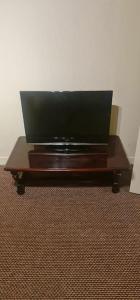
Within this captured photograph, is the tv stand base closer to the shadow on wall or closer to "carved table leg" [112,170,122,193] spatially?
"carved table leg" [112,170,122,193]

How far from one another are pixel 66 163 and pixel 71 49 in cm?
89

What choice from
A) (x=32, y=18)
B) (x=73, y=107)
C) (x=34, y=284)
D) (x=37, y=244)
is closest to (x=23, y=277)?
(x=34, y=284)

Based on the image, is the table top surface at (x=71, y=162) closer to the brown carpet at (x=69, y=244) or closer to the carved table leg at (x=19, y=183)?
the carved table leg at (x=19, y=183)

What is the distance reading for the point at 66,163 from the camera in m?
1.96

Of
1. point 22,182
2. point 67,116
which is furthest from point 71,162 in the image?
point 22,182

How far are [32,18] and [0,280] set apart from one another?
1.77 meters

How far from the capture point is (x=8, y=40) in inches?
73.1

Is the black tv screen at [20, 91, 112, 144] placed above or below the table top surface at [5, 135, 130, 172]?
above

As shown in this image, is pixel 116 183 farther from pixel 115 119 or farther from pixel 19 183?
pixel 19 183

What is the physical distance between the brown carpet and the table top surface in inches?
11.8

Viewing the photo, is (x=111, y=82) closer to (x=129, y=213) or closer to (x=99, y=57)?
(x=99, y=57)

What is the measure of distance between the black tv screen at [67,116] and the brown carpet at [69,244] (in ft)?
1.50

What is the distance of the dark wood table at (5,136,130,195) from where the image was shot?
1.89 m

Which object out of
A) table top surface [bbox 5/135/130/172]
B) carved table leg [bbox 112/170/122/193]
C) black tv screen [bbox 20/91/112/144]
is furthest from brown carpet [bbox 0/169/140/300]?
black tv screen [bbox 20/91/112/144]
